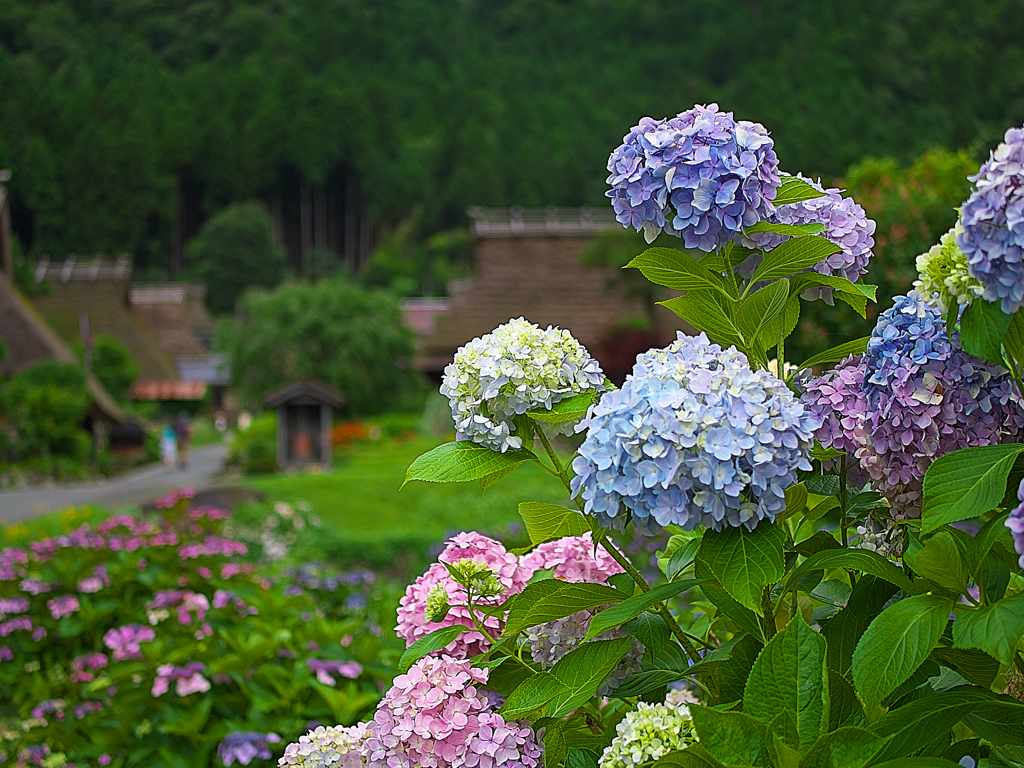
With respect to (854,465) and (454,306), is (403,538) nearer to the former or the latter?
(854,465)

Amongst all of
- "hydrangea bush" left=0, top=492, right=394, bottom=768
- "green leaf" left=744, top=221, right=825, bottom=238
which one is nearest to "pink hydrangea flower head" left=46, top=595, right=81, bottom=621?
"hydrangea bush" left=0, top=492, right=394, bottom=768

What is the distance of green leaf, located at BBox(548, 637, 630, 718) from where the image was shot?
2.87 feet

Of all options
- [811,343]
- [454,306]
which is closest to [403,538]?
[811,343]

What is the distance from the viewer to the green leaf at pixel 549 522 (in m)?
1.03

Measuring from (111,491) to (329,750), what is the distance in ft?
48.8

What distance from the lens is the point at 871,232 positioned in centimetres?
100

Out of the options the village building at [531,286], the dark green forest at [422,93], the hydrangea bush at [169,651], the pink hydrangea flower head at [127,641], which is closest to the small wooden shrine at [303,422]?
the village building at [531,286]

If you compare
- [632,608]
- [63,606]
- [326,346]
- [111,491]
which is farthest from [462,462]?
[326,346]

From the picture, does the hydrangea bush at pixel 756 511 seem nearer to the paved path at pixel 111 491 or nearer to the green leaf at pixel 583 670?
the green leaf at pixel 583 670

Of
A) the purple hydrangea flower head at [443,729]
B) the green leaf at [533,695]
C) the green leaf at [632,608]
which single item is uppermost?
the green leaf at [632,608]

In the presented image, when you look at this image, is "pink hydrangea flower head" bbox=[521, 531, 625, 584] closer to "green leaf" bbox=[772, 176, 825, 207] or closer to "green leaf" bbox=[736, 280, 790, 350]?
"green leaf" bbox=[736, 280, 790, 350]

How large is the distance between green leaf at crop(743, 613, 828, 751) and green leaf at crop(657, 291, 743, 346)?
32 cm

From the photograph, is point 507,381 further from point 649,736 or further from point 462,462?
point 649,736

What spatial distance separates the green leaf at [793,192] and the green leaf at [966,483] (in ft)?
0.96
